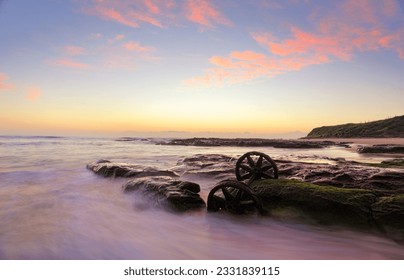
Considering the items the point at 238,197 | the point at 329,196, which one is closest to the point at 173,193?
the point at 238,197

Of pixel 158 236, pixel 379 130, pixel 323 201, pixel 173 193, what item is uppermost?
pixel 379 130

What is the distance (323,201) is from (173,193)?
4.30 metres

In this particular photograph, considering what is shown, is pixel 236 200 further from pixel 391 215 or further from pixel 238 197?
pixel 391 215

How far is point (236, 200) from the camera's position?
7766mm

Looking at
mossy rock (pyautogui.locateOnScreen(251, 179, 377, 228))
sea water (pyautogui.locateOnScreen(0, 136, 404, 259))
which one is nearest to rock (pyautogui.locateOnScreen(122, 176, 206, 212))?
sea water (pyautogui.locateOnScreen(0, 136, 404, 259))

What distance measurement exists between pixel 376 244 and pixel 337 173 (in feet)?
12.3

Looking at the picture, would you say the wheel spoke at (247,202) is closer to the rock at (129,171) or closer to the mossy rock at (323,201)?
the mossy rock at (323,201)

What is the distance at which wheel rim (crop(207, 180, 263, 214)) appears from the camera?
7.46m

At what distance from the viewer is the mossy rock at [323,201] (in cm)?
656

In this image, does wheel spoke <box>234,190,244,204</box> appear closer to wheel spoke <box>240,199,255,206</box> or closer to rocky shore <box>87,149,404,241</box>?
wheel spoke <box>240,199,255,206</box>

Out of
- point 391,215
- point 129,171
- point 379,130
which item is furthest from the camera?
point 379,130

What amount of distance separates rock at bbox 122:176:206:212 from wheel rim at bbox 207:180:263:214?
63cm

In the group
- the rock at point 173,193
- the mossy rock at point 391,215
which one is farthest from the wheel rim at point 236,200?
the mossy rock at point 391,215
